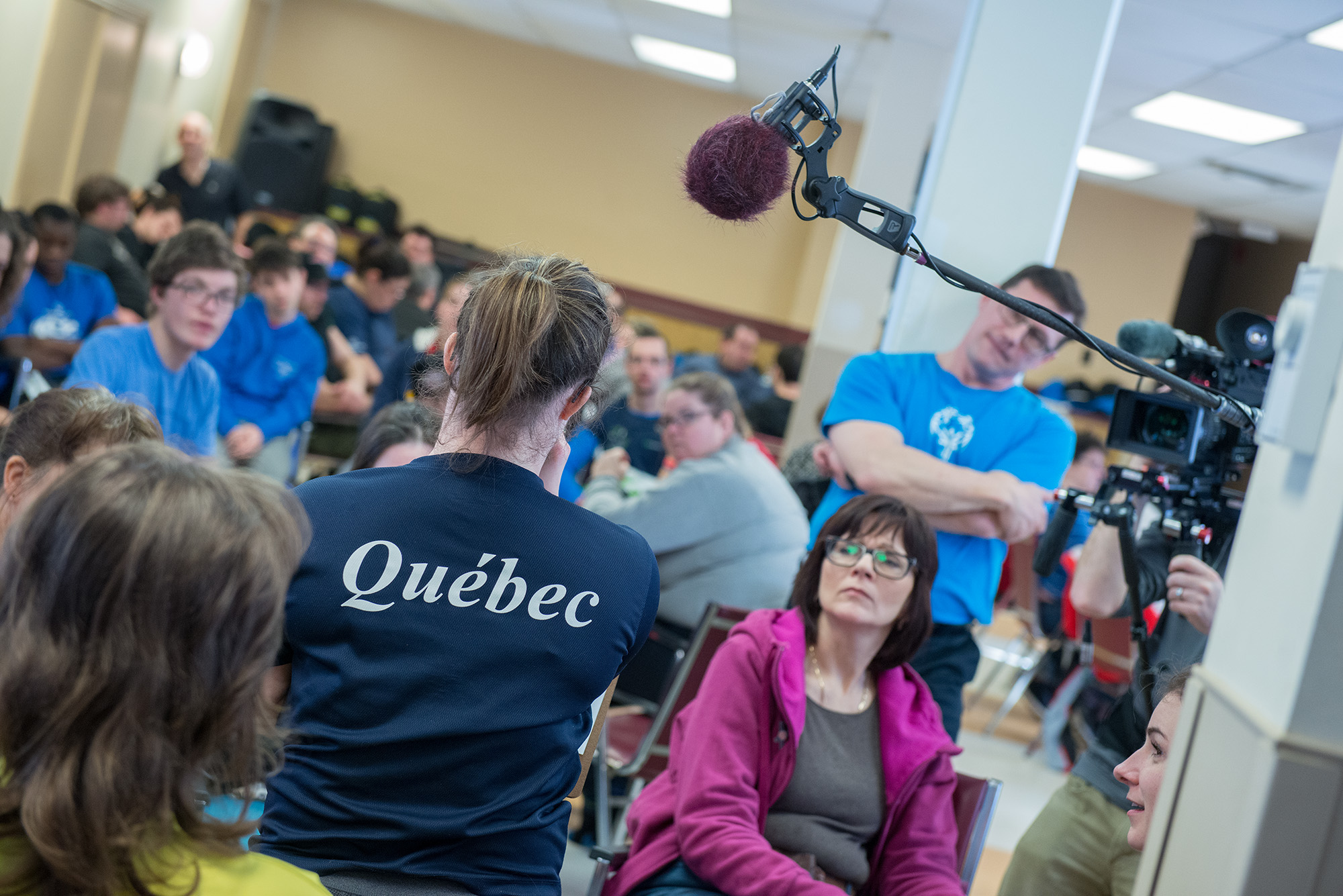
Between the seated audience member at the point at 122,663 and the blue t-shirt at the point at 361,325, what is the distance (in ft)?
15.6

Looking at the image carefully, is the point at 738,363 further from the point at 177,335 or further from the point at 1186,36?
the point at 177,335

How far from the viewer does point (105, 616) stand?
83cm

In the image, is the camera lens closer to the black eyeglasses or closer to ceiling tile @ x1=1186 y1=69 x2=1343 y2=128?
the black eyeglasses

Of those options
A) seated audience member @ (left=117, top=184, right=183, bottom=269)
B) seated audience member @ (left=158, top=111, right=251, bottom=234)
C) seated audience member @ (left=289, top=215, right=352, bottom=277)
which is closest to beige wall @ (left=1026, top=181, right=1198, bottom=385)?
seated audience member @ (left=289, top=215, right=352, bottom=277)

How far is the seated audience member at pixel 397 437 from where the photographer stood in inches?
95.7

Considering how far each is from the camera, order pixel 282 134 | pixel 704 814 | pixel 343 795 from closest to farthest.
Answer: pixel 343 795
pixel 704 814
pixel 282 134

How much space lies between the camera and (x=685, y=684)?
2684 millimetres

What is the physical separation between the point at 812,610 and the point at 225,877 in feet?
4.83

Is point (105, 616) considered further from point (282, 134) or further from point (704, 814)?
point (282, 134)

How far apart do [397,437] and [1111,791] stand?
1598mm

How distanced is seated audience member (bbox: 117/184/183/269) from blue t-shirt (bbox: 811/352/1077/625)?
5120 millimetres

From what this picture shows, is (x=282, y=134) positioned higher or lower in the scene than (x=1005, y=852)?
higher

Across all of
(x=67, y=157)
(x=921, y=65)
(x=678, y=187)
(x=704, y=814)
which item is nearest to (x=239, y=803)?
(x=704, y=814)

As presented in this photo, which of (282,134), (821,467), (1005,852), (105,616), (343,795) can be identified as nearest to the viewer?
(105,616)
